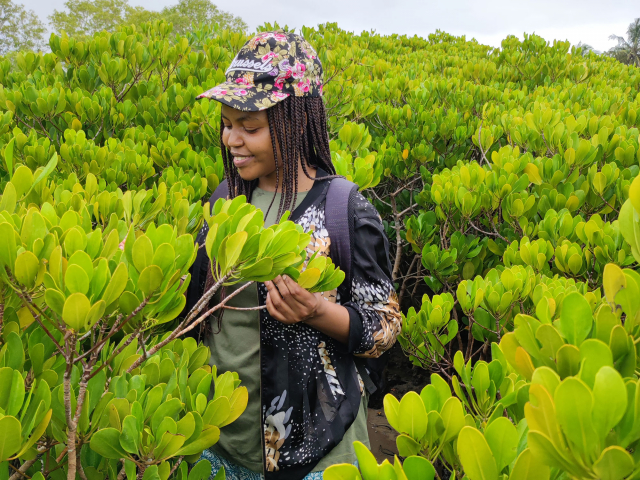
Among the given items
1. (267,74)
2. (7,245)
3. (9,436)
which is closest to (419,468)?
(9,436)

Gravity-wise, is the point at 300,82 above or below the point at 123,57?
below

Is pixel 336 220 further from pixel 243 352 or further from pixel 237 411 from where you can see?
pixel 237 411

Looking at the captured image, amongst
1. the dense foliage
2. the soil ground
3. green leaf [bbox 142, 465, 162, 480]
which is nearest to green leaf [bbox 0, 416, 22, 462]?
the dense foliage

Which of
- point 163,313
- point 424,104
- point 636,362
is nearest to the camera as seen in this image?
point 636,362

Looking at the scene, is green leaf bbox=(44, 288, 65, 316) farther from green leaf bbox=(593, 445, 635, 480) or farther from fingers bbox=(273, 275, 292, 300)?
green leaf bbox=(593, 445, 635, 480)

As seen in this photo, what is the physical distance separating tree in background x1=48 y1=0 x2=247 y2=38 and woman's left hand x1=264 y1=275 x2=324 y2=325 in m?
44.3

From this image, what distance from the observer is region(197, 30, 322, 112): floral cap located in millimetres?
1688

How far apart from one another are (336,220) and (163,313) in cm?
78

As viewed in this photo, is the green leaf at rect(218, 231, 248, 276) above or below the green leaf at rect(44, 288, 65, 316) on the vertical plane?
above

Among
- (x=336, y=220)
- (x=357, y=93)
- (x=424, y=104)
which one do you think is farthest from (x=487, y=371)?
(x=424, y=104)

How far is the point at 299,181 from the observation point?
6.12 ft

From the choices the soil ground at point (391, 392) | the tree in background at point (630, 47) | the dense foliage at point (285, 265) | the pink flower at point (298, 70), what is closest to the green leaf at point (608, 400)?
the dense foliage at point (285, 265)

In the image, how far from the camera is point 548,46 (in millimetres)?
7570

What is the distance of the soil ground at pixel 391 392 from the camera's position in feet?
13.3
